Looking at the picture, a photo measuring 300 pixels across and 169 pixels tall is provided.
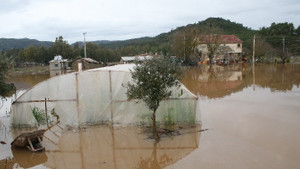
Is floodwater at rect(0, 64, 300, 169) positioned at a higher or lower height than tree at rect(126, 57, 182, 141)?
lower

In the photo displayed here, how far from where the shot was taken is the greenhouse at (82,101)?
1434cm

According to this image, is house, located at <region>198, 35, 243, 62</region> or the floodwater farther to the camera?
house, located at <region>198, 35, 243, 62</region>

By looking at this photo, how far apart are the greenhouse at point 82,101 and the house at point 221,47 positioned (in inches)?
1808

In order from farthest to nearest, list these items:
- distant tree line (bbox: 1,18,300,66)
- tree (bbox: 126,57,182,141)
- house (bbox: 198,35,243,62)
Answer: distant tree line (bbox: 1,18,300,66) → house (bbox: 198,35,243,62) → tree (bbox: 126,57,182,141)

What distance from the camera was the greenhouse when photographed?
1434cm

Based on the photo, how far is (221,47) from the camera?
61969mm

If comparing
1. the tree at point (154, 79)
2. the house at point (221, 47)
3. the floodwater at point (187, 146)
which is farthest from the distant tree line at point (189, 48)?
the tree at point (154, 79)

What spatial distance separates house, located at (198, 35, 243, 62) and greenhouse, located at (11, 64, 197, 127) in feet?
151

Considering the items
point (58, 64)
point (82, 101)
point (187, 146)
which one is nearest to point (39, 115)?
point (82, 101)

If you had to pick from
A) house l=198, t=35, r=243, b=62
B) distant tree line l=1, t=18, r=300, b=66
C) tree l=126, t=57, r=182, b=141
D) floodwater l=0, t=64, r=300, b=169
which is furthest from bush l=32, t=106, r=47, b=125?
house l=198, t=35, r=243, b=62

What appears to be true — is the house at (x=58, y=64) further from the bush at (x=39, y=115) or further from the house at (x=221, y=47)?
the bush at (x=39, y=115)

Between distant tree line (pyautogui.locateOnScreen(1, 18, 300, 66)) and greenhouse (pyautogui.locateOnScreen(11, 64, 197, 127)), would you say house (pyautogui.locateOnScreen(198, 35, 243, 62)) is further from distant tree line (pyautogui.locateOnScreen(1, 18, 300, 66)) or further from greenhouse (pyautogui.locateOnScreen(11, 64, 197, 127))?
greenhouse (pyautogui.locateOnScreen(11, 64, 197, 127))

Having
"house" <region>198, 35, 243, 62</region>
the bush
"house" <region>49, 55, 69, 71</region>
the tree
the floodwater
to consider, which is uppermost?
"house" <region>198, 35, 243, 62</region>

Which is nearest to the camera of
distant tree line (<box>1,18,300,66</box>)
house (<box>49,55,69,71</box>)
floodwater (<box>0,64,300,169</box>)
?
floodwater (<box>0,64,300,169</box>)
